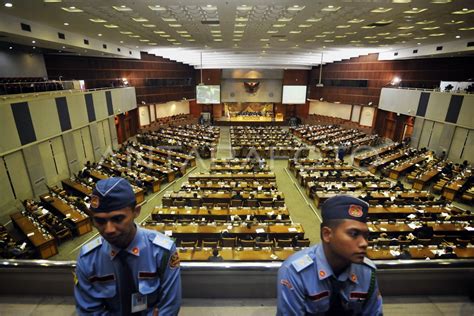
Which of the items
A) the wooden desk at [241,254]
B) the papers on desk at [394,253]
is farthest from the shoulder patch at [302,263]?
the papers on desk at [394,253]

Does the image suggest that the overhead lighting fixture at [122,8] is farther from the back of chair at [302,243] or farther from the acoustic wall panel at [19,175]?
the back of chair at [302,243]

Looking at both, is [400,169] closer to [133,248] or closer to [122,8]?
[122,8]

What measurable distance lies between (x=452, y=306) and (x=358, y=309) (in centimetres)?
189

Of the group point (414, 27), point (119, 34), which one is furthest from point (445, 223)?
point (119, 34)

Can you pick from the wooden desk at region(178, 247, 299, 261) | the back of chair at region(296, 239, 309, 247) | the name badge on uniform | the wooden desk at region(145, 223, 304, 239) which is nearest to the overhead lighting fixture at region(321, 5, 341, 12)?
the wooden desk at region(145, 223, 304, 239)

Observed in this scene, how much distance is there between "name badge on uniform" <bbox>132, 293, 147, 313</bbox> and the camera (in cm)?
168

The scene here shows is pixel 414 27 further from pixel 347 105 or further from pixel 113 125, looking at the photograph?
pixel 113 125

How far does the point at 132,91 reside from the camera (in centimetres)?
2345

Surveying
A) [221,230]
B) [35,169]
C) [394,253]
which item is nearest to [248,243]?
[221,230]

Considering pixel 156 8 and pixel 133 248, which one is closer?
pixel 133 248

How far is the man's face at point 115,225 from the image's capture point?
1536 mm

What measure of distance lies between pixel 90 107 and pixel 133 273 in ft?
58.4

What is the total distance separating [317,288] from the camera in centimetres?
165

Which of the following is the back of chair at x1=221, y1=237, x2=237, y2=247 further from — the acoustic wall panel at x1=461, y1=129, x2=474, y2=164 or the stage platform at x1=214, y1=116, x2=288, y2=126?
the stage platform at x1=214, y1=116, x2=288, y2=126
